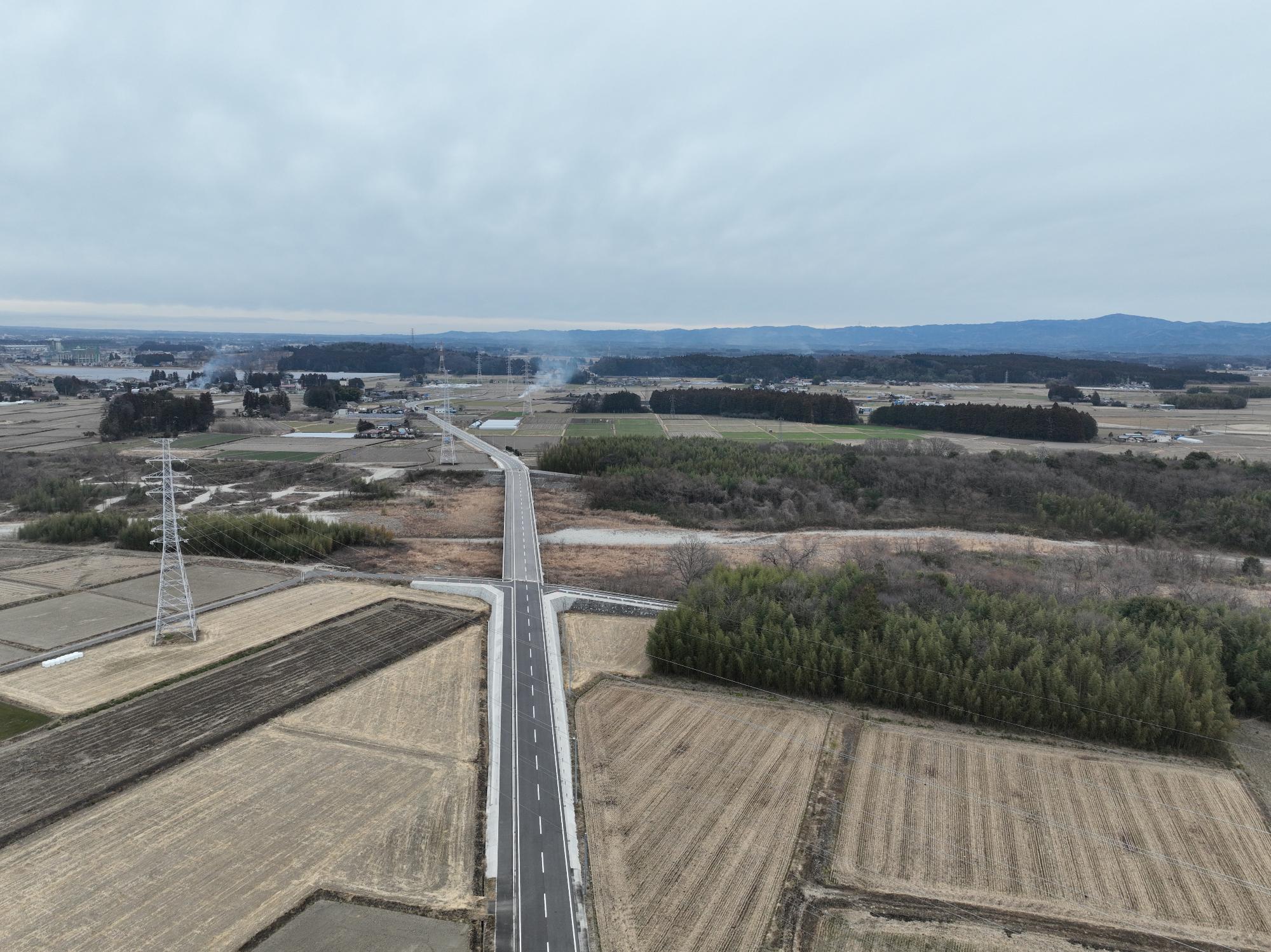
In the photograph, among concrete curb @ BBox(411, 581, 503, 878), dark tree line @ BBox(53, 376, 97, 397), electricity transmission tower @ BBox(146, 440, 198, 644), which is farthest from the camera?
dark tree line @ BBox(53, 376, 97, 397)

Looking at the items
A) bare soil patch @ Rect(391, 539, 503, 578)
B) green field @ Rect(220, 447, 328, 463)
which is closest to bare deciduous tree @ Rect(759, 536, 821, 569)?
bare soil patch @ Rect(391, 539, 503, 578)

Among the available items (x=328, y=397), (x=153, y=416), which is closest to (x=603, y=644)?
(x=153, y=416)

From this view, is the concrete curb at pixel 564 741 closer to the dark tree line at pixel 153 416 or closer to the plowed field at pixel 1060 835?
the plowed field at pixel 1060 835

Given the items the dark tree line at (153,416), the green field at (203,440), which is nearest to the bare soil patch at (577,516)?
the green field at (203,440)

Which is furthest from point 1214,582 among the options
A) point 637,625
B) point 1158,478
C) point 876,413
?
point 876,413

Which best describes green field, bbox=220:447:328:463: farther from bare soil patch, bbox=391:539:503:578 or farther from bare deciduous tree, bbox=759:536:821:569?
bare deciduous tree, bbox=759:536:821:569

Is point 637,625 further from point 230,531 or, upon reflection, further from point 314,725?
point 230,531

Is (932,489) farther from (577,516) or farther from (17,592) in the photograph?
(17,592)
